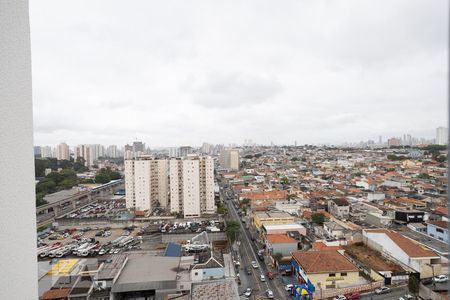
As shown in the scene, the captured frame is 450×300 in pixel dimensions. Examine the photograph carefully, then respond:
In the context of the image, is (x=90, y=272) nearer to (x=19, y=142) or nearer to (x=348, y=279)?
(x=348, y=279)

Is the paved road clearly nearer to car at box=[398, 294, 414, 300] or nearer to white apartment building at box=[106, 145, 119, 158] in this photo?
car at box=[398, 294, 414, 300]

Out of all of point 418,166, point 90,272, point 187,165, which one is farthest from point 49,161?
point 418,166

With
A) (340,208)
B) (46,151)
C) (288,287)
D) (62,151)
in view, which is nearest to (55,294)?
(288,287)

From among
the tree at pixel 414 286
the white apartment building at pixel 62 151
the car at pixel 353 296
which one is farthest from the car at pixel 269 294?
the white apartment building at pixel 62 151

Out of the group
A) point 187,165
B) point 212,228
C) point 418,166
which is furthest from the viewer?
point 418,166

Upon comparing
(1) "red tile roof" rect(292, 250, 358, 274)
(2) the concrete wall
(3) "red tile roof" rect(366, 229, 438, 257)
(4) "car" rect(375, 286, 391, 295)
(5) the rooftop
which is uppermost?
(2) the concrete wall

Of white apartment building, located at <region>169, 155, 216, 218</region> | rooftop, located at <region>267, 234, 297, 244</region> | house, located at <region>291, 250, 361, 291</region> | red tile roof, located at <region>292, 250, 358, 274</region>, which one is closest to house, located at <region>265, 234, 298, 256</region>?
rooftop, located at <region>267, 234, 297, 244</region>
